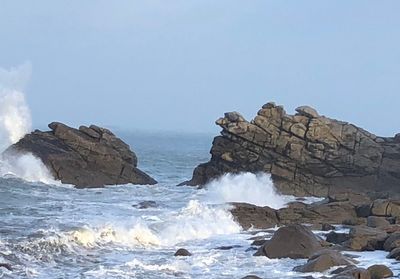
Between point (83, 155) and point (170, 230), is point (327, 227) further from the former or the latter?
point (83, 155)

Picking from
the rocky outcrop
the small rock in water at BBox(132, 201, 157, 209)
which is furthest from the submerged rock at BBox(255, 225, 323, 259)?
the small rock in water at BBox(132, 201, 157, 209)

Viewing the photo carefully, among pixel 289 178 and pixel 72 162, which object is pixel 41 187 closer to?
pixel 72 162

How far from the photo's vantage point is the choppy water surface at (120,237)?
742 inches

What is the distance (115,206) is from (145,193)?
7.06m

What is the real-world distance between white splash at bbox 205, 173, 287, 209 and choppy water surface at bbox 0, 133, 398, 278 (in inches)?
5.2

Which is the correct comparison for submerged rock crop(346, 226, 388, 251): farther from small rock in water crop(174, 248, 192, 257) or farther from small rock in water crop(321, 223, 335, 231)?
Result: small rock in water crop(174, 248, 192, 257)

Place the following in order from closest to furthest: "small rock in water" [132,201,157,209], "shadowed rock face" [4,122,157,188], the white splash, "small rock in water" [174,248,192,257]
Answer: "small rock in water" [174,248,192,257] → "small rock in water" [132,201,157,209] → the white splash → "shadowed rock face" [4,122,157,188]

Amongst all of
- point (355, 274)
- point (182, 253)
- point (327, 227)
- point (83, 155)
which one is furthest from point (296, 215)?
point (83, 155)

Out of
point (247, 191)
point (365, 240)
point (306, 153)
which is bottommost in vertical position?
point (365, 240)

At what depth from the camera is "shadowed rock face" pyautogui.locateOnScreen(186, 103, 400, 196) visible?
40000mm

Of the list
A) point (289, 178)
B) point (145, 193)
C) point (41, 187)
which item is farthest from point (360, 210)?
point (41, 187)

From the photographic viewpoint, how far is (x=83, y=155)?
41.6m

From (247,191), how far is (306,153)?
4.78 m

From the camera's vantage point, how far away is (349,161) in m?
40.4
